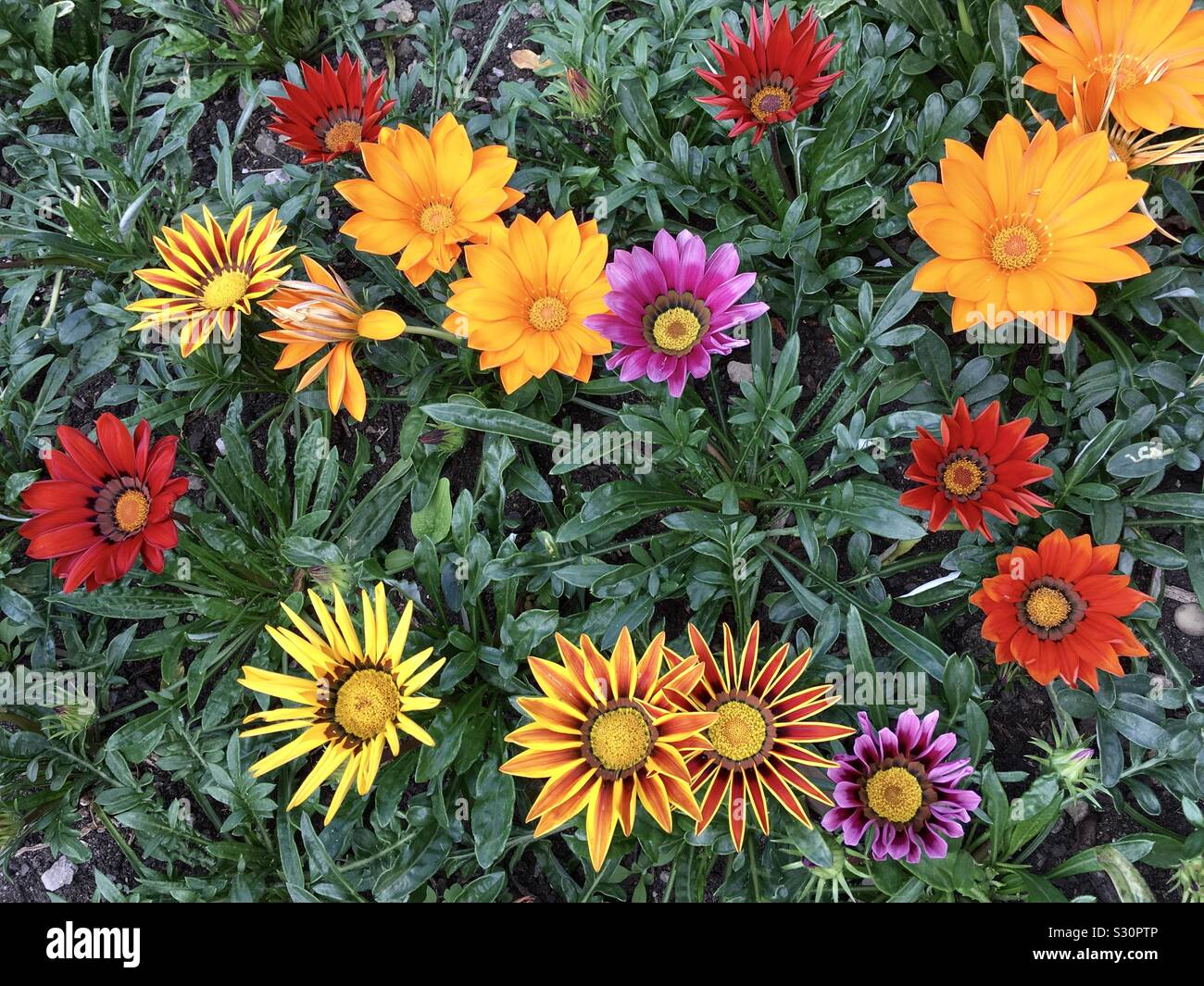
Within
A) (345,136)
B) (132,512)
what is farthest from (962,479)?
(132,512)

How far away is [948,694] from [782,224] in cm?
102

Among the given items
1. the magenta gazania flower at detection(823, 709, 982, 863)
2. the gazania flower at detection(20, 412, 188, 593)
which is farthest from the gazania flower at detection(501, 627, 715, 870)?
the gazania flower at detection(20, 412, 188, 593)

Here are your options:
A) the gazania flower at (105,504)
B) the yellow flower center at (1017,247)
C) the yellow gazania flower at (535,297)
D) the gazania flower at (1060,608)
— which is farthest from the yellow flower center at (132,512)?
the yellow flower center at (1017,247)

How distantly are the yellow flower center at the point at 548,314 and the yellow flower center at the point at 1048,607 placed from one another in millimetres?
1037

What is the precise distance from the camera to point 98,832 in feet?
7.37

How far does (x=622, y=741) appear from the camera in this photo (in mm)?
1537

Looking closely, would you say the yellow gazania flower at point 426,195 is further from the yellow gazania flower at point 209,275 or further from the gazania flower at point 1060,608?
the gazania flower at point 1060,608

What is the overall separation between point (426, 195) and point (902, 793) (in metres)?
1.48

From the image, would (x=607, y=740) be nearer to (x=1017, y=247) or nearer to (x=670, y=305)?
(x=670, y=305)

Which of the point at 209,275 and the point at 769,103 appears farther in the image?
the point at 209,275

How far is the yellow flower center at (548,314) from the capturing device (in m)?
1.85

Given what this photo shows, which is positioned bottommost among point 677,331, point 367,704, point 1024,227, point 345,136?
point 367,704

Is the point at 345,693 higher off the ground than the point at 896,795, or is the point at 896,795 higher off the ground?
the point at 345,693
